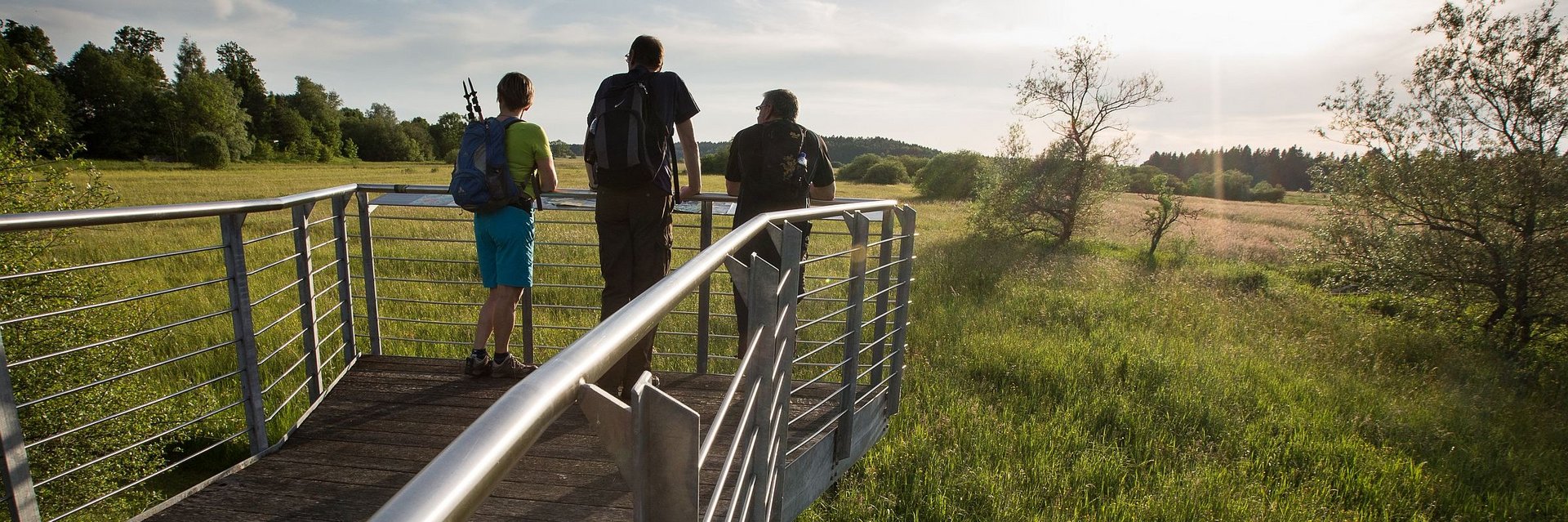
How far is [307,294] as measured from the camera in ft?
12.3

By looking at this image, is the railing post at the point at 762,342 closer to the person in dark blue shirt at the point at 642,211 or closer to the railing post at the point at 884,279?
the person in dark blue shirt at the point at 642,211

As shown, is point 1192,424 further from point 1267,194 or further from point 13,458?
point 1267,194

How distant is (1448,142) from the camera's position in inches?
399

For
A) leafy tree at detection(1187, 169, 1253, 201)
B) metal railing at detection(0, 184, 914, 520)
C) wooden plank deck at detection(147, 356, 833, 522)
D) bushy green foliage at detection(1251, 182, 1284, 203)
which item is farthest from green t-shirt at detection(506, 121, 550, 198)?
bushy green foliage at detection(1251, 182, 1284, 203)

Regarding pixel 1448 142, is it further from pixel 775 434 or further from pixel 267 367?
pixel 267 367

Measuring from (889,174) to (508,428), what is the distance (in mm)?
73180

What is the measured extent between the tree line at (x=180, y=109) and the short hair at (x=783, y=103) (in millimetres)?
51440

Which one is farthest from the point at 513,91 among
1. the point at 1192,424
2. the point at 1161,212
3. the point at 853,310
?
the point at 1161,212

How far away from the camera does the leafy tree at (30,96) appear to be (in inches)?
166

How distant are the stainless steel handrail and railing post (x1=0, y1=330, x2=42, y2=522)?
7.26 feet

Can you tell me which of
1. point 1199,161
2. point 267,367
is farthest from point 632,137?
point 1199,161

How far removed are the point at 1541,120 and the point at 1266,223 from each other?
82.3 ft

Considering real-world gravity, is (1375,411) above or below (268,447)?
below

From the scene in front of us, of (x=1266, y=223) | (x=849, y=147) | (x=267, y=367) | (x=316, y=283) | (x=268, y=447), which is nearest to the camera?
(x=268, y=447)
